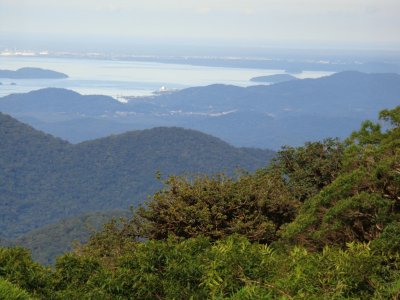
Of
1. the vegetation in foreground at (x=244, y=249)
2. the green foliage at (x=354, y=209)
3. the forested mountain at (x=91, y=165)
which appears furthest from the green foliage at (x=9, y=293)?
the forested mountain at (x=91, y=165)

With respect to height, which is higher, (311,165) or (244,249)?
(244,249)

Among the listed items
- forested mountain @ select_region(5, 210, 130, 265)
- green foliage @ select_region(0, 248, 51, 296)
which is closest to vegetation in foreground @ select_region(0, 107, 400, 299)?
green foliage @ select_region(0, 248, 51, 296)

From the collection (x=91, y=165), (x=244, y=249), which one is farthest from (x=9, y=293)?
(x=91, y=165)

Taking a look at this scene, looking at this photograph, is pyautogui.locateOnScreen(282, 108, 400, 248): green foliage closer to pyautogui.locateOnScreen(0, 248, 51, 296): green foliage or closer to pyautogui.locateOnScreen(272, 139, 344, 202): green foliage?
pyautogui.locateOnScreen(0, 248, 51, 296): green foliage

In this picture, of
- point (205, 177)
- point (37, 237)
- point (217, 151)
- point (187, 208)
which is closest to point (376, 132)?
A: point (205, 177)

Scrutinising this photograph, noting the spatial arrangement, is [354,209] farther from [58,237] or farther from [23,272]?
[58,237]

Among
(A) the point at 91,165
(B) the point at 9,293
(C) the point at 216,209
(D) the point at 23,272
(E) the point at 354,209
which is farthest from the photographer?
(A) the point at 91,165

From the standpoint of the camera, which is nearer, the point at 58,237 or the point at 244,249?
the point at 244,249
